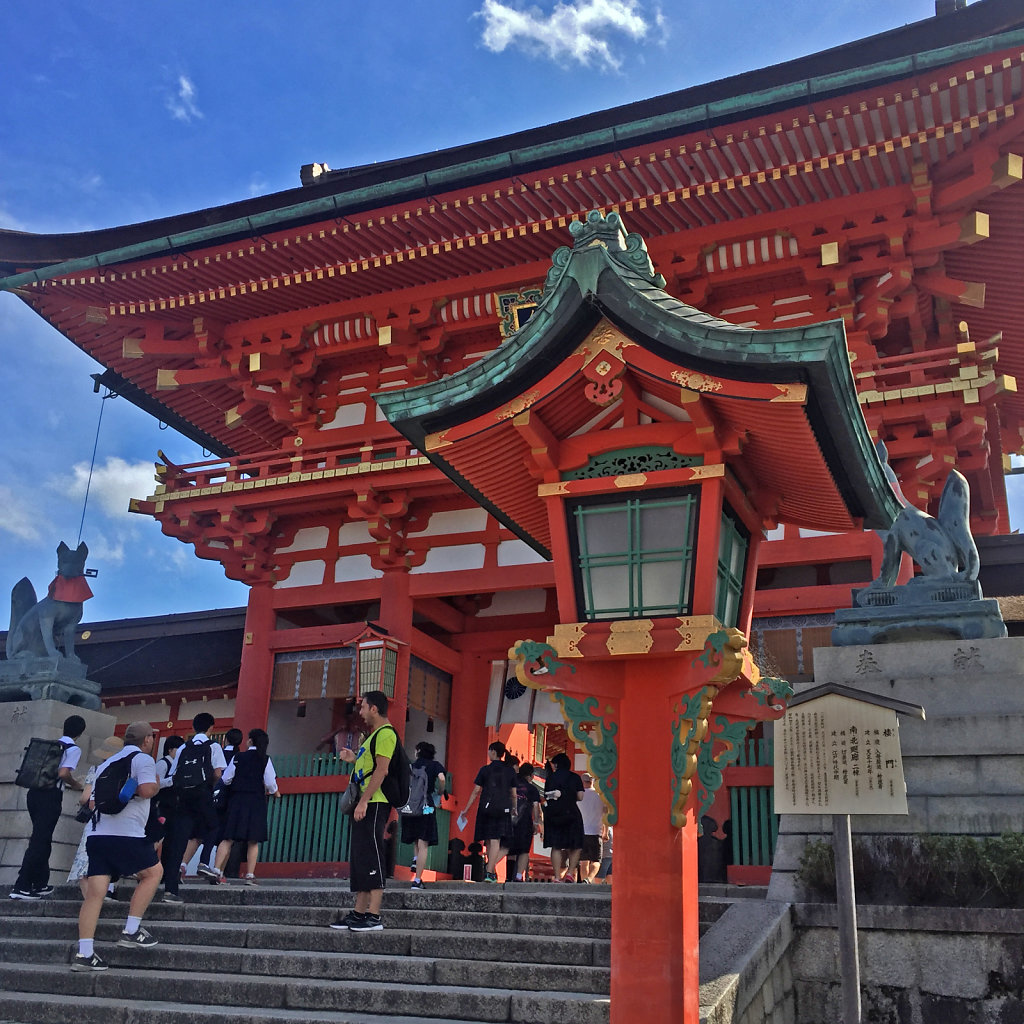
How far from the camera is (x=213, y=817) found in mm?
9766

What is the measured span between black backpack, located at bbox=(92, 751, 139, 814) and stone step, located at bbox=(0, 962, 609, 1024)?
119 cm

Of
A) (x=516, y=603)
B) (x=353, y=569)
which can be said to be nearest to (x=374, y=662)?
(x=353, y=569)

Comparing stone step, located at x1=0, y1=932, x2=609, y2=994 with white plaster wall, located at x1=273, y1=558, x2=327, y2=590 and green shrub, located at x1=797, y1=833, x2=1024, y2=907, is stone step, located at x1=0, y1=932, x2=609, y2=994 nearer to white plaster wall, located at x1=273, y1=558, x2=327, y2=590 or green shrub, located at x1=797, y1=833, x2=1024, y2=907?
green shrub, located at x1=797, y1=833, x2=1024, y2=907

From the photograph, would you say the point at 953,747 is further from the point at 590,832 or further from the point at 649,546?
the point at 590,832

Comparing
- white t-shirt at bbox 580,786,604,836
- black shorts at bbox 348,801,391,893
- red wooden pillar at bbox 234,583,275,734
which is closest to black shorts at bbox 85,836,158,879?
black shorts at bbox 348,801,391,893

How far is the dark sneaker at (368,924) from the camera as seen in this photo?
796 centimetres

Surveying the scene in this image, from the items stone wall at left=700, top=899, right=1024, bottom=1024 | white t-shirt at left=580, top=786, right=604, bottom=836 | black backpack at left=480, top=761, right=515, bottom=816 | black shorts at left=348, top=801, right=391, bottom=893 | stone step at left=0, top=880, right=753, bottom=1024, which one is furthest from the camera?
white t-shirt at left=580, top=786, right=604, bottom=836

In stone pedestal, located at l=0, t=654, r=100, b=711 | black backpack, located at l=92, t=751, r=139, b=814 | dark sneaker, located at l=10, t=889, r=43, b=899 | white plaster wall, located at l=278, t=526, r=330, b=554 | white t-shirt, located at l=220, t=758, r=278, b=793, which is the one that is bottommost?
dark sneaker, located at l=10, t=889, r=43, b=899

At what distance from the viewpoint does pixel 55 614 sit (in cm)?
1258

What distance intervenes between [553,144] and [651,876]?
389 inches

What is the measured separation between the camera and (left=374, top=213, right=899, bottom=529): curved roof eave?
5.66 meters

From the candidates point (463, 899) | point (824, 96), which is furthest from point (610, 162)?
point (463, 899)

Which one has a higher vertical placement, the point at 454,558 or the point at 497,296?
the point at 497,296

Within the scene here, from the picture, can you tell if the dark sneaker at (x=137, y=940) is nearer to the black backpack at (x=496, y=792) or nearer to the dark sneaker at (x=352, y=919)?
the dark sneaker at (x=352, y=919)
